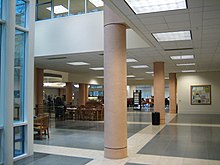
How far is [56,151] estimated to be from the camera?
22.5ft

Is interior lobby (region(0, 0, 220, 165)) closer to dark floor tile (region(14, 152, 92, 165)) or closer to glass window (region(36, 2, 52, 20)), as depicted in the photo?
dark floor tile (region(14, 152, 92, 165))

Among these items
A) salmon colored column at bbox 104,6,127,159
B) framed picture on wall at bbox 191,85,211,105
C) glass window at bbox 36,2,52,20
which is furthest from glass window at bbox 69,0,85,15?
framed picture on wall at bbox 191,85,211,105

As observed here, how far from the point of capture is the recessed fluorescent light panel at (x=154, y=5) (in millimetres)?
4766

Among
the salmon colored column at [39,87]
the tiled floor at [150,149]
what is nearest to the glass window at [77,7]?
the salmon colored column at [39,87]

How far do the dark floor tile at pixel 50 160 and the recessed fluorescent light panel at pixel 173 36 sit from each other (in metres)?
4.03

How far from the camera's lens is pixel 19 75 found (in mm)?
6402

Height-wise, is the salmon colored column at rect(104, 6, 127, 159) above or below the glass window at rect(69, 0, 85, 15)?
below

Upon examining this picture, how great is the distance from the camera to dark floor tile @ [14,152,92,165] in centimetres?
567

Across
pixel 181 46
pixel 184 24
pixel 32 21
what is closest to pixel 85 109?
pixel 181 46

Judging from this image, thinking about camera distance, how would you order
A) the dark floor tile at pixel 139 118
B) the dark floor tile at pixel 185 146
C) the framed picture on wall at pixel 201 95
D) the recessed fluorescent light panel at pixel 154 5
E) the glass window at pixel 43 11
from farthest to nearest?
the framed picture on wall at pixel 201 95, the dark floor tile at pixel 139 118, the glass window at pixel 43 11, the dark floor tile at pixel 185 146, the recessed fluorescent light panel at pixel 154 5

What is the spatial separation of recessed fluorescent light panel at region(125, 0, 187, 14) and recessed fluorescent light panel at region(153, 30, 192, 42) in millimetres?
1966

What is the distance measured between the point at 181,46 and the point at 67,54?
4920 millimetres

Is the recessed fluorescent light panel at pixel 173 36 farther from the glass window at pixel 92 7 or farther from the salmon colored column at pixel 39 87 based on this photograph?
the salmon colored column at pixel 39 87

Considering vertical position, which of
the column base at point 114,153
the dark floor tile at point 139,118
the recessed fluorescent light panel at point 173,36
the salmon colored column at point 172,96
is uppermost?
the recessed fluorescent light panel at point 173,36
